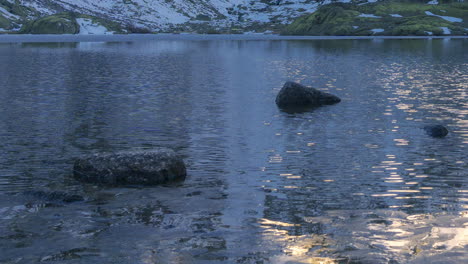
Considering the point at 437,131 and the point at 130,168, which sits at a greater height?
the point at 130,168

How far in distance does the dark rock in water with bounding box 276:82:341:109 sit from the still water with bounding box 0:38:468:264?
4.15 feet

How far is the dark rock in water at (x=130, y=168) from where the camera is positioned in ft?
64.7

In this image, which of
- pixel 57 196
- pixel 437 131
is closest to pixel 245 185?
pixel 57 196

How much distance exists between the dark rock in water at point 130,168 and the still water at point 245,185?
628 mm

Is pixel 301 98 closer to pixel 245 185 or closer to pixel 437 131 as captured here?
pixel 437 131

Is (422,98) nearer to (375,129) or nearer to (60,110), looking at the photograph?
(375,129)

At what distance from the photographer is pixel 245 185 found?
1956 cm

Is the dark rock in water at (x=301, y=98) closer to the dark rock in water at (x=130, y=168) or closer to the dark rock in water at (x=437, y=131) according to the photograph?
the dark rock in water at (x=437, y=131)

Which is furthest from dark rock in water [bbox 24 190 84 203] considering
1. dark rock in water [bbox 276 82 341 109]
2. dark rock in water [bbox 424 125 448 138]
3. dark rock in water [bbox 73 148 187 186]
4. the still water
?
dark rock in water [bbox 276 82 341 109]

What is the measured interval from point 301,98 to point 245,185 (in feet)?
77.8

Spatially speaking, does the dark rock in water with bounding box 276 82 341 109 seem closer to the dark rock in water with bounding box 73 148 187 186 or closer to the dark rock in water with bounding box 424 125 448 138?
the dark rock in water with bounding box 424 125 448 138

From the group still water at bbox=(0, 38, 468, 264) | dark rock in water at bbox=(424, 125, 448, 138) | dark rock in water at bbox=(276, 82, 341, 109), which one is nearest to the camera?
still water at bbox=(0, 38, 468, 264)

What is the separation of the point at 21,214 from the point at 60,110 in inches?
929

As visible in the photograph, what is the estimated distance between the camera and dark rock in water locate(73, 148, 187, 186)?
1972 cm
